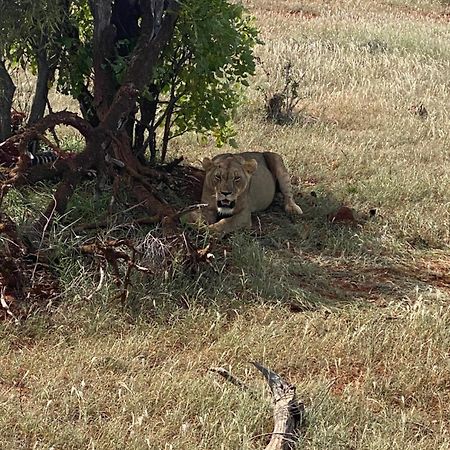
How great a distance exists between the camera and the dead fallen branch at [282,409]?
374cm

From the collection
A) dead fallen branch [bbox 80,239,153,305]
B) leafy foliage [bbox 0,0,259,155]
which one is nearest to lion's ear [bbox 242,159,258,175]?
leafy foliage [bbox 0,0,259,155]

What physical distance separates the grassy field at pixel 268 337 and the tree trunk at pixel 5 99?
3.60ft

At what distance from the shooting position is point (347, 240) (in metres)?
6.66

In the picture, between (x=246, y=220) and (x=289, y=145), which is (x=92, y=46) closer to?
(x=246, y=220)

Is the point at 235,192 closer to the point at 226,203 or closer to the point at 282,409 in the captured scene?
the point at 226,203

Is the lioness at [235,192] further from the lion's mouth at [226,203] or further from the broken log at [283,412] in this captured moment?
the broken log at [283,412]

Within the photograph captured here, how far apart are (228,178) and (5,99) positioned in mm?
2212

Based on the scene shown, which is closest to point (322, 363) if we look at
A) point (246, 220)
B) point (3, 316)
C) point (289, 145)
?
point (3, 316)

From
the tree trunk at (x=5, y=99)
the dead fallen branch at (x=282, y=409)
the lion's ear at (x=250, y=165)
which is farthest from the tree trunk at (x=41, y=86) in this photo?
the dead fallen branch at (x=282, y=409)

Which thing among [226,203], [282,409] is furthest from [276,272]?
[282,409]

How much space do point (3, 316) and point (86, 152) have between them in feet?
5.45

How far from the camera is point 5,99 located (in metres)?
7.40

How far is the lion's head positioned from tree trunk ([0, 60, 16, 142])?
6.25 feet

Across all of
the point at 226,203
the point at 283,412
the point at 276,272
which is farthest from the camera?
the point at 226,203
